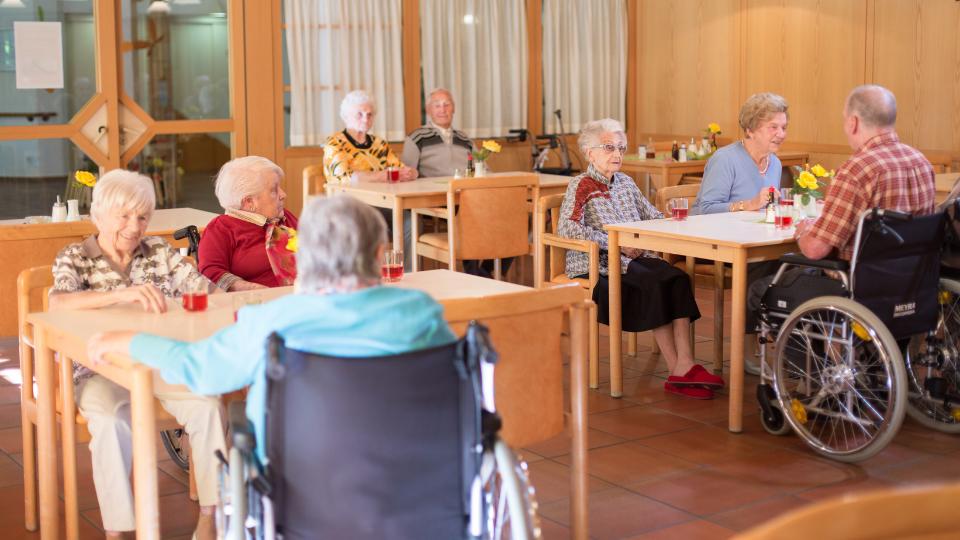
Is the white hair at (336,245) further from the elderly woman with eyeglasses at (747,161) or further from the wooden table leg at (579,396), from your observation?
the elderly woman with eyeglasses at (747,161)

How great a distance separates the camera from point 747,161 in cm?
547

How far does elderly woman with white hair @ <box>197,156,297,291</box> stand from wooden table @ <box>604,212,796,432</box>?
148cm

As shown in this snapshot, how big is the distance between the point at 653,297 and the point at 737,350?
0.61 m

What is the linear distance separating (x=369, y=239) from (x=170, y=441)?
211 cm

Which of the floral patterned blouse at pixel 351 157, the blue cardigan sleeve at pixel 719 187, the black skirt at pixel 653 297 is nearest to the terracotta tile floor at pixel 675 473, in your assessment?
the black skirt at pixel 653 297

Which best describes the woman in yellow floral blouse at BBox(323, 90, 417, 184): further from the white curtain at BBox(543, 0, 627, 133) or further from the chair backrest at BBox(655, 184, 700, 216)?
the white curtain at BBox(543, 0, 627, 133)

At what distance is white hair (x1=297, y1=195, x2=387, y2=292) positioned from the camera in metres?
2.21

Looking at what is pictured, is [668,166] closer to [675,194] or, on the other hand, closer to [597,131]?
[675,194]

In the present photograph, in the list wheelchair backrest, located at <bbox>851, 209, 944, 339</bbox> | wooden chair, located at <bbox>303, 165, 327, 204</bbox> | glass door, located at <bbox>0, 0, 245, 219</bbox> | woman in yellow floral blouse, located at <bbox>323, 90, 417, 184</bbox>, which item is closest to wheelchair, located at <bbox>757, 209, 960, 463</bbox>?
wheelchair backrest, located at <bbox>851, 209, 944, 339</bbox>

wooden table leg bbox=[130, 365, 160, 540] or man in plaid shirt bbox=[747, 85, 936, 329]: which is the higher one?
man in plaid shirt bbox=[747, 85, 936, 329]

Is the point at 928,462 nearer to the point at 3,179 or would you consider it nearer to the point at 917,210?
the point at 917,210

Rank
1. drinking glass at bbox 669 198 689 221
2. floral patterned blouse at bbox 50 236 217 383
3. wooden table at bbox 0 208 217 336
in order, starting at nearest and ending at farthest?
1. floral patterned blouse at bbox 50 236 217 383
2. wooden table at bbox 0 208 217 336
3. drinking glass at bbox 669 198 689 221

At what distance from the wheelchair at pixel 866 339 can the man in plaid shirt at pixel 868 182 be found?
0.10 m

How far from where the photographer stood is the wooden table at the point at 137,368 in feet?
8.43
